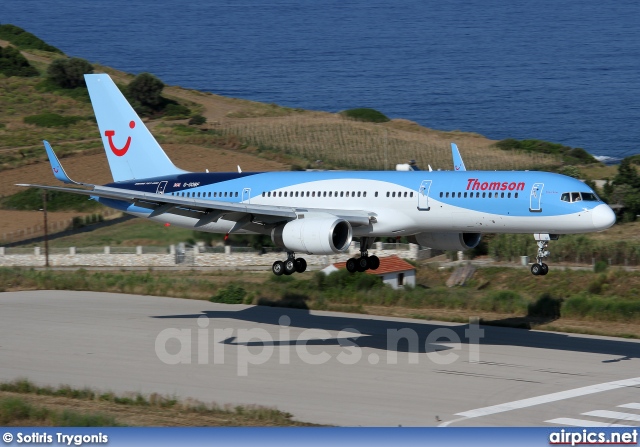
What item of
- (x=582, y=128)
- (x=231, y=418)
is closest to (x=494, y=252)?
(x=231, y=418)

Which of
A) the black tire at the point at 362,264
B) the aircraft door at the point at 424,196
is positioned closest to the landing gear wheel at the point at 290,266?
the black tire at the point at 362,264

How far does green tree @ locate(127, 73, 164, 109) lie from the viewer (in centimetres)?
16562

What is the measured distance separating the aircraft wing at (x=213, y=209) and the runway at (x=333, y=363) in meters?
6.52

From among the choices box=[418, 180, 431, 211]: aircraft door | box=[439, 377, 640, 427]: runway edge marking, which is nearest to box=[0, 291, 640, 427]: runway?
box=[439, 377, 640, 427]: runway edge marking

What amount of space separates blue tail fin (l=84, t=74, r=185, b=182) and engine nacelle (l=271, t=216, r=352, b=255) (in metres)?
11.4

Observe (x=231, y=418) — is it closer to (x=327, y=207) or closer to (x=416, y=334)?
(x=327, y=207)

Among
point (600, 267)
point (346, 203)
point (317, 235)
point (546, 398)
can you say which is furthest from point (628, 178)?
point (546, 398)

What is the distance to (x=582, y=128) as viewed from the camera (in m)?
194

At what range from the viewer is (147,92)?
545 feet

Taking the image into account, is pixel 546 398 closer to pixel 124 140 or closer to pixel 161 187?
pixel 161 187

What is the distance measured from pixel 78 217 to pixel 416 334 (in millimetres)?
51418

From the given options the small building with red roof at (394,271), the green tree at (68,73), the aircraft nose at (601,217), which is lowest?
the small building with red roof at (394,271)

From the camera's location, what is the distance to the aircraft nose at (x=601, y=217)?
144 ft

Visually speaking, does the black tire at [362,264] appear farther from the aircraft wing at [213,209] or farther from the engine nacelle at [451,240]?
the aircraft wing at [213,209]
